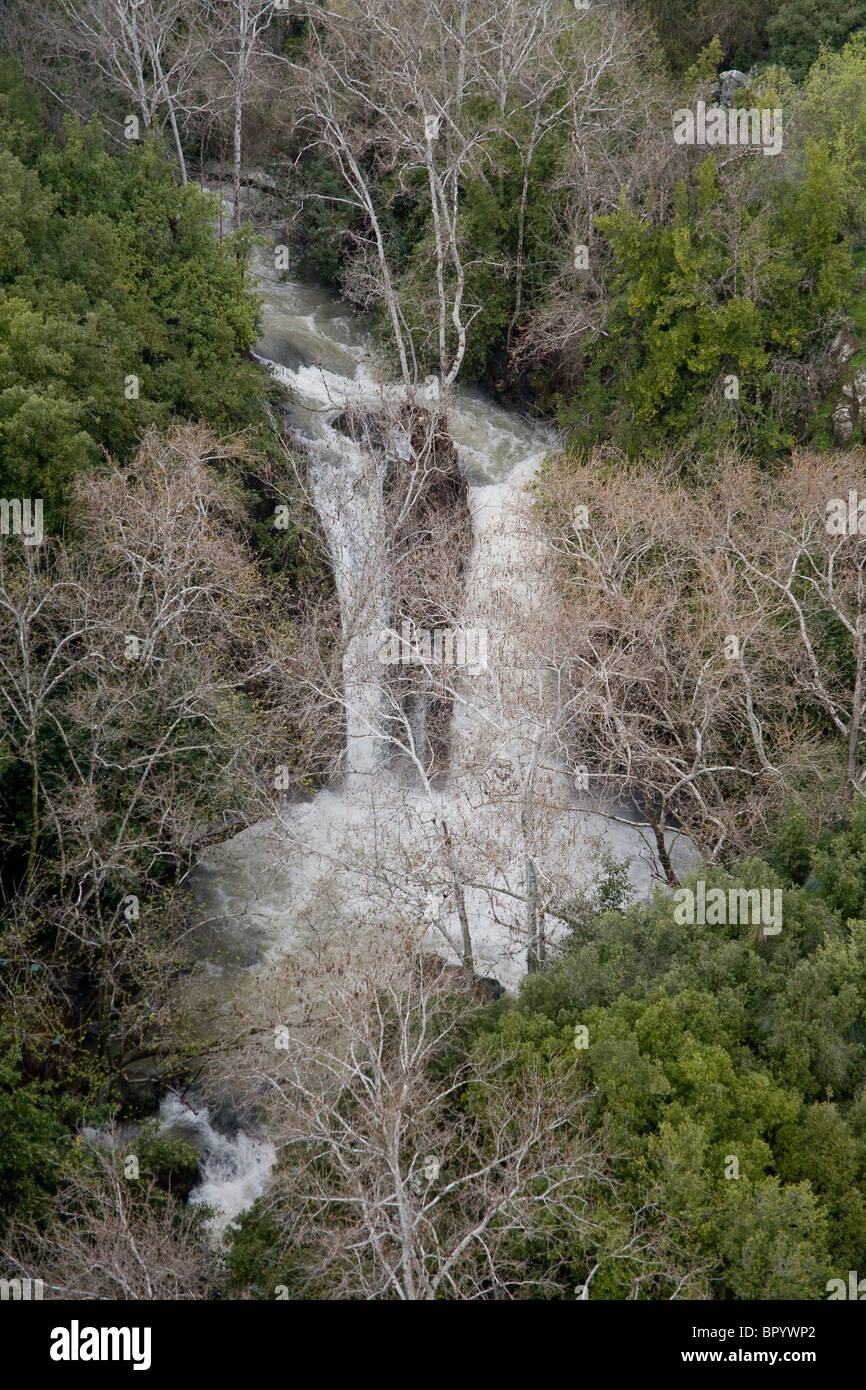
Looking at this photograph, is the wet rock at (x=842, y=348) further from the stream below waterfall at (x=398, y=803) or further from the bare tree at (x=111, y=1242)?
the bare tree at (x=111, y=1242)

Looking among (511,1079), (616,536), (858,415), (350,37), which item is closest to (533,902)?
(511,1079)

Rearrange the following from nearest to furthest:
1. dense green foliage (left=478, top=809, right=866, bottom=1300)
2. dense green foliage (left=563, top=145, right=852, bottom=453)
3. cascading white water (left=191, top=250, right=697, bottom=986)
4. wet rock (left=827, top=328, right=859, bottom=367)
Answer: dense green foliage (left=478, top=809, right=866, bottom=1300) → cascading white water (left=191, top=250, right=697, bottom=986) → dense green foliage (left=563, top=145, right=852, bottom=453) → wet rock (left=827, top=328, right=859, bottom=367)

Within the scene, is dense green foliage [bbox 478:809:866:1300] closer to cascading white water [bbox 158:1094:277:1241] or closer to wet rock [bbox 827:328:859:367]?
cascading white water [bbox 158:1094:277:1241]

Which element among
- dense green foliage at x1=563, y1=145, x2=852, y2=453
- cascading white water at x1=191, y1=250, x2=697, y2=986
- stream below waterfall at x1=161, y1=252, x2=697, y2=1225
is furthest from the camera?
dense green foliage at x1=563, y1=145, x2=852, y2=453

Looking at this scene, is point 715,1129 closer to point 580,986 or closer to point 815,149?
point 580,986

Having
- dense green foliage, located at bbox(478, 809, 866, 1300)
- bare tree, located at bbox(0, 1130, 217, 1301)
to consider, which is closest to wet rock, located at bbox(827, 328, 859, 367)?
dense green foliage, located at bbox(478, 809, 866, 1300)

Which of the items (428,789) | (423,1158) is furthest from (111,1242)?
(428,789)

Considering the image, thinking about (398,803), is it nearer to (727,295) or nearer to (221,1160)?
(221,1160)
